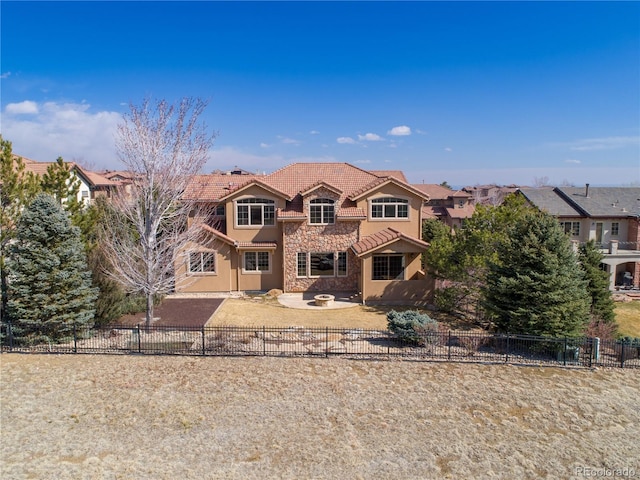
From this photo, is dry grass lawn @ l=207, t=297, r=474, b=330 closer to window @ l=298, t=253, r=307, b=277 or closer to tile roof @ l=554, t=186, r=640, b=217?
window @ l=298, t=253, r=307, b=277

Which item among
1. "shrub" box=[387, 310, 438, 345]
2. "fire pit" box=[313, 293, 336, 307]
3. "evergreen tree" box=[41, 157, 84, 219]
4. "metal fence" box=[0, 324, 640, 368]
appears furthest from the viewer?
"fire pit" box=[313, 293, 336, 307]

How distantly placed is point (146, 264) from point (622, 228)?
3975 cm

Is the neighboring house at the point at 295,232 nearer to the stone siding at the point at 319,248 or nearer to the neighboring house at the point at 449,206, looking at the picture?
the stone siding at the point at 319,248

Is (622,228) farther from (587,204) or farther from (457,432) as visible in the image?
(457,432)

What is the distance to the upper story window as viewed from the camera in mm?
28109

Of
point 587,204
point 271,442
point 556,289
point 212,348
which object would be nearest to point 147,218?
point 212,348

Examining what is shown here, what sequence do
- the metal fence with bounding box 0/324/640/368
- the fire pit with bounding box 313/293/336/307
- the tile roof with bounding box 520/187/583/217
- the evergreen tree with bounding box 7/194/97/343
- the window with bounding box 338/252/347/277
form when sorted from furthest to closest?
the tile roof with bounding box 520/187/583/217 → the window with bounding box 338/252/347/277 → the fire pit with bounding box 313/293/336/307 → the evergreen tree with bounding box 7/194/97/343 → the metal fence with bounding box 0/324/640/368

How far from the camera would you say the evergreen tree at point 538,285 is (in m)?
17.8

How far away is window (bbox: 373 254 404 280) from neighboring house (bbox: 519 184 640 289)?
1821 cm

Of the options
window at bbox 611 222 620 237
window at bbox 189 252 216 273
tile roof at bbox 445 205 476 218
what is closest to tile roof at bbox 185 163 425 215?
window at bbox 189 252 216 273

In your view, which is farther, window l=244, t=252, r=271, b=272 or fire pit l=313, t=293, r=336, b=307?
window l=244, t=252, r=271, b=272

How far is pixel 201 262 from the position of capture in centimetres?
2759

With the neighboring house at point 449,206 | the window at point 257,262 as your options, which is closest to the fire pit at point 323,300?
the window at point 257,262

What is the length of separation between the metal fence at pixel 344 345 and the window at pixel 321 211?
10.1 metres
